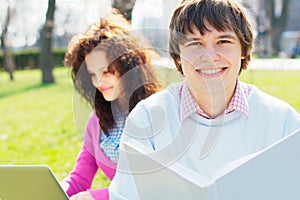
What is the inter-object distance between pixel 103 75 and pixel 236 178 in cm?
86

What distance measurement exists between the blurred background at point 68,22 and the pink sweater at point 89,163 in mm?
382

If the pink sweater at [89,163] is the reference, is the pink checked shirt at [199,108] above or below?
above

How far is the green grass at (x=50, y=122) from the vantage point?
3.32 metres

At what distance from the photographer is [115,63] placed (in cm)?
175

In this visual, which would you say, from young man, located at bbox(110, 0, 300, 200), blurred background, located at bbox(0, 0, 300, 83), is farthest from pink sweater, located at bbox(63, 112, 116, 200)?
young man, located at bbox(110, 0, 300, 200)

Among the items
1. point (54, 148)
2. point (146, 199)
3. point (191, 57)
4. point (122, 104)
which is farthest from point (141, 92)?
point (54, 148)

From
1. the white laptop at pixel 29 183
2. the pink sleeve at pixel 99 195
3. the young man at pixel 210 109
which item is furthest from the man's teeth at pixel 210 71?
the pink sleeve at pixel 99 195

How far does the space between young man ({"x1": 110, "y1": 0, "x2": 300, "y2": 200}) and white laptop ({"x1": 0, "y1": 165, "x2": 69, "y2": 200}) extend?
0.15m

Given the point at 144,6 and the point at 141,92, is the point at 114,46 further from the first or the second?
the point at 144,6

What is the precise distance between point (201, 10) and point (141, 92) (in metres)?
0.51

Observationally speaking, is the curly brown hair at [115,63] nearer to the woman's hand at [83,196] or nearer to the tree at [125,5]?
the woman's hand at [83,196]

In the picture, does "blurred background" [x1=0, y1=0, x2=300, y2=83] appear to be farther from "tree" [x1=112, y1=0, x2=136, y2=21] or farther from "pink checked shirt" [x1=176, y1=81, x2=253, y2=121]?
"pink checked shirt" [x1=176, y1=81, x2=253, y2=121]

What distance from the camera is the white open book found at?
0.96 metres

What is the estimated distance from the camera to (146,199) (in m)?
1.16
